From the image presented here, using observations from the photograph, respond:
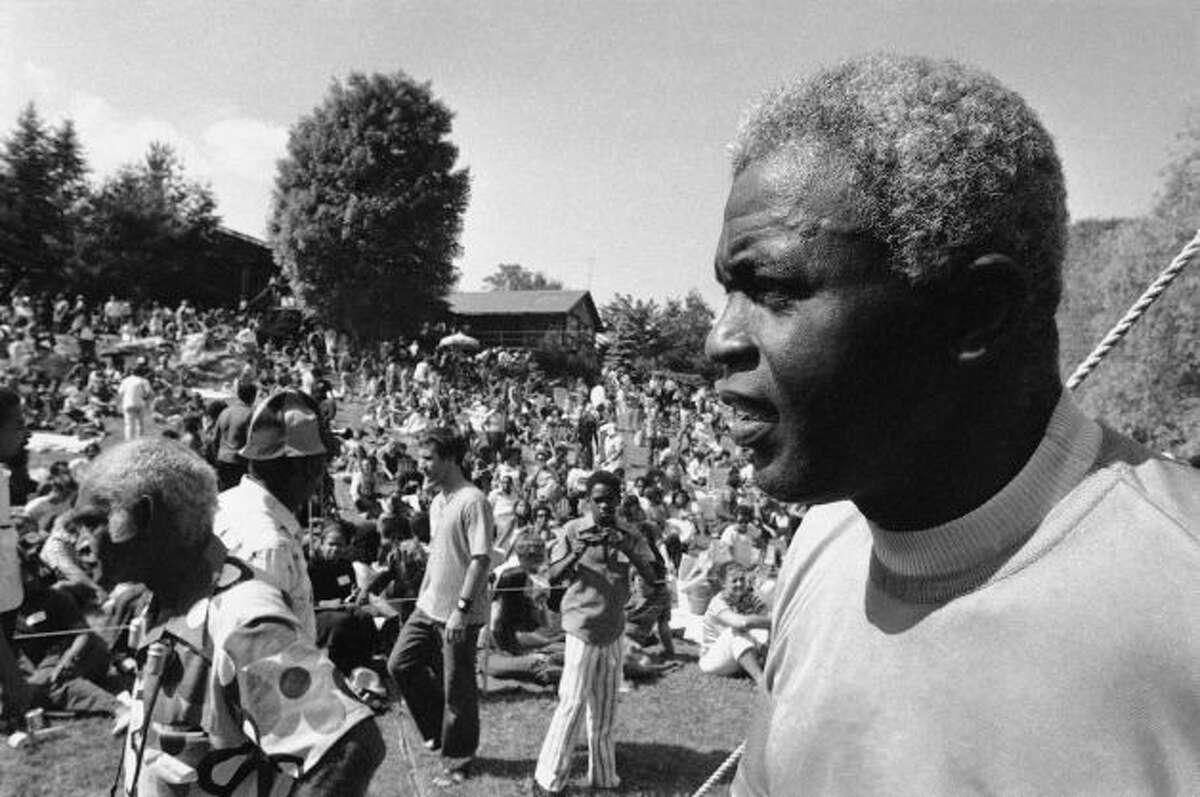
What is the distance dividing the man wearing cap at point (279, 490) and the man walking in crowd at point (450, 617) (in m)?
2.15

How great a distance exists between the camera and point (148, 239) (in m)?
41.6

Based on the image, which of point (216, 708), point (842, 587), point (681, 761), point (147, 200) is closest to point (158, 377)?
point (681, 761)

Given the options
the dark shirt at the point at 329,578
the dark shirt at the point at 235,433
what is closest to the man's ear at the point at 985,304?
the dark shirt at the point at 235,433

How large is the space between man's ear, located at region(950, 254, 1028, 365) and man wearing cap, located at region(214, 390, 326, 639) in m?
2.79

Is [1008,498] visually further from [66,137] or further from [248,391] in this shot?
[66,137]

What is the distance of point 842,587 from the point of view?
1.34 meters

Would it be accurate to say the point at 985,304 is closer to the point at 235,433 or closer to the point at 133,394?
the point at 235,433

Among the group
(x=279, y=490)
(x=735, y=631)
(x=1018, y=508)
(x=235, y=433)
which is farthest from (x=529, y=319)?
(x=1018, y=508)

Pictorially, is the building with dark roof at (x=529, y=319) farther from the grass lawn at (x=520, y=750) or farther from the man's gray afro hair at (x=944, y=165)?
the man's gray afro hair at (x=944, y=165)

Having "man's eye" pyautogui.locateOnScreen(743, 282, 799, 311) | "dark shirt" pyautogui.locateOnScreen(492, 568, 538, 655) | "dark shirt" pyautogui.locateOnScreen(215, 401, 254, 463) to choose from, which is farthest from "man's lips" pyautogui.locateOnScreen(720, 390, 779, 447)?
"dark shirt" pyautogui.locateOnScreen(492, 568, 538, 655)

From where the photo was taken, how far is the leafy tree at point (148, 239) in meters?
39.8

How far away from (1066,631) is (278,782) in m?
1.97

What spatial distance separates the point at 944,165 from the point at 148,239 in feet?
153

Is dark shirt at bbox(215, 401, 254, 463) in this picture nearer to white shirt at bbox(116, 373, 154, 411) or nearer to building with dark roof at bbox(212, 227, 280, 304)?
white shirt at bbox(116, 373, 154, 411)
